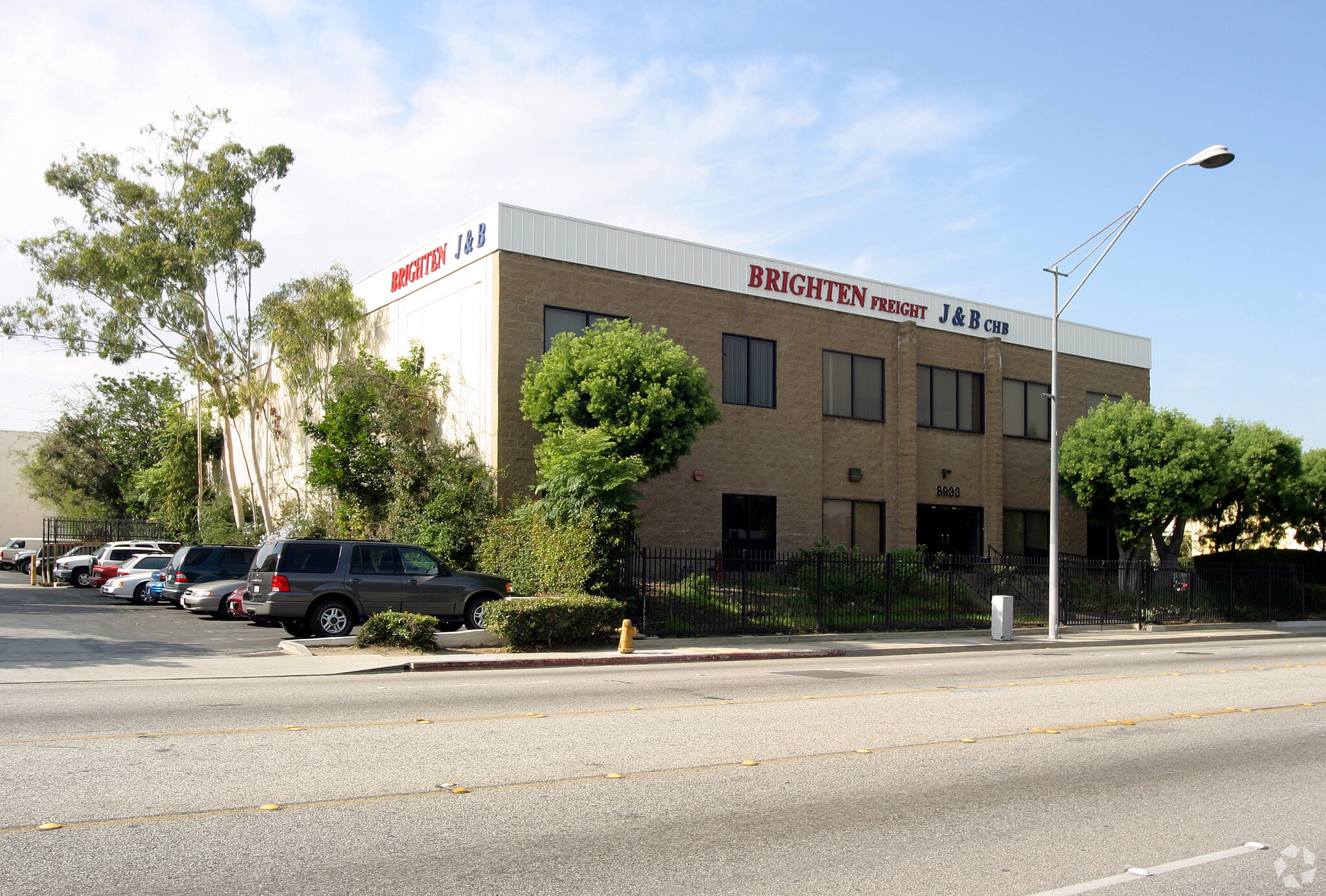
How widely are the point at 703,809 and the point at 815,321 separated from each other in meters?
24.2

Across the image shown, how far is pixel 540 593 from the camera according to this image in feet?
67.5

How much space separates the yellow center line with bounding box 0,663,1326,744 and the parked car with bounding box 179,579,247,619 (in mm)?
15665

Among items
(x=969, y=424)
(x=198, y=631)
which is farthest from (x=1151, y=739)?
(x=969, y=424)

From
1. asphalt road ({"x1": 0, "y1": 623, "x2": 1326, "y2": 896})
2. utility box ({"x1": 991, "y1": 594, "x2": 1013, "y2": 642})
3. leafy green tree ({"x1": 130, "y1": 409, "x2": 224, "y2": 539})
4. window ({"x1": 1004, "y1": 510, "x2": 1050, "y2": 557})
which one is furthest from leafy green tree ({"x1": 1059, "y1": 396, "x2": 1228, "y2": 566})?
leafy green tree ({"x1": 130, "y1": 409, "x2": 224, "y2": 539})

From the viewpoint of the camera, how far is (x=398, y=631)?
16828 mm

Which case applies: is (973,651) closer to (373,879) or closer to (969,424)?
(969,424)

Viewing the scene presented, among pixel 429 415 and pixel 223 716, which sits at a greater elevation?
pixel 429 415

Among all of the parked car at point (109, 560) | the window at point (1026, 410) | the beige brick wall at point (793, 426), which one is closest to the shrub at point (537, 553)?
the beige brick wall at point (793, 426)

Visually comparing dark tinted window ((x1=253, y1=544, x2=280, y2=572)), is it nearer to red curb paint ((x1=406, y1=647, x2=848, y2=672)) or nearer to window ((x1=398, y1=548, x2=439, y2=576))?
window ((x1=398, y1=548, x2=439, y2=576))

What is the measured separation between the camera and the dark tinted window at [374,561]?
61.1 feet

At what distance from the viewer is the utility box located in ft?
76.3

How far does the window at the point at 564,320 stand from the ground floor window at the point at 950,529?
12.4 meters

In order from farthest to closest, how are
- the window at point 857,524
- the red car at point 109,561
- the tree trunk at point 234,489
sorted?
the tree trunk at point 234,489 < the red car at point 109,561 < the window at point 857,524

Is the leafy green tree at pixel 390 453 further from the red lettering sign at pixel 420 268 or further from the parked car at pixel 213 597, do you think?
the parked car at pixel 213 597
